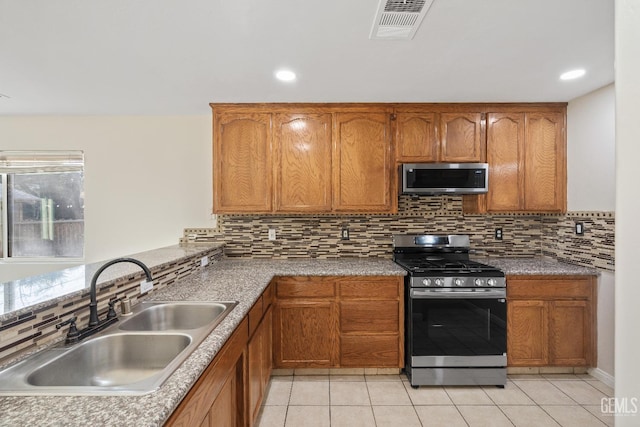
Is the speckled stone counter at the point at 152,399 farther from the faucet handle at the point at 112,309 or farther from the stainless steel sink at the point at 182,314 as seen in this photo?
the faucet handle at the point at 112,309

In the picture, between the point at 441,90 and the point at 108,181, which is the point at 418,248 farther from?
the point at 108,181

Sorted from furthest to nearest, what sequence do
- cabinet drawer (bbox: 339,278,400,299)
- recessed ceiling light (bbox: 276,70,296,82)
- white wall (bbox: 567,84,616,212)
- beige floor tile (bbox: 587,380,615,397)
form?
cabinet drawer (bbox: 339,278,400,299) < white wall (bbox: 567,84,616,212) < beige floor tile (bbox: 587,380,615,397) < recessed ceiling light (bbox: 276,70,296,82)

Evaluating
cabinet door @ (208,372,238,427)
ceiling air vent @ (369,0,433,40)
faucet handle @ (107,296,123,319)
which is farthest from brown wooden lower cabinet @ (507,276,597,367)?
faucet handle @ (107,296,123,319)

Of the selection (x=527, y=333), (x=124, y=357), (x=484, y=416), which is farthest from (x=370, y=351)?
(x=124, y=357)

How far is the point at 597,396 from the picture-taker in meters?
2.38

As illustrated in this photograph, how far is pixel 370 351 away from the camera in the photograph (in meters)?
2.64

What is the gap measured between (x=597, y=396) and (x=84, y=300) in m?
3.41

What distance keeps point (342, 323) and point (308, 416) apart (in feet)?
2.38

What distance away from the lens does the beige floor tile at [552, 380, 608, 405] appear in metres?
2.34

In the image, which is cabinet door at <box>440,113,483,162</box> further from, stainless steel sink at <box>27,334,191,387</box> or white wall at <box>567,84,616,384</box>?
stainless steel sink at <box>27,334,191,387</box>

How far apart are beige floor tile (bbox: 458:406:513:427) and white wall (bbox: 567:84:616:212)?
1796 millimetres

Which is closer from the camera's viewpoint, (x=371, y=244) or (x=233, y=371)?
(x=233, y=371)

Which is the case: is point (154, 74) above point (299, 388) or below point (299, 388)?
above

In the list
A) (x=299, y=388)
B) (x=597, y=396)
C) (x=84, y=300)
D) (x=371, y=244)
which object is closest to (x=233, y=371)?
(x=84, y=300)
